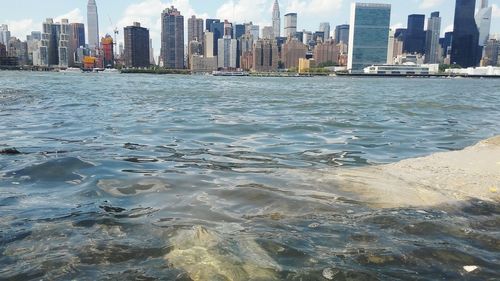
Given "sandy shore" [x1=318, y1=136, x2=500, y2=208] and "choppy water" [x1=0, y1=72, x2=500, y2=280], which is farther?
"sandy shore" [x1=318, y1=136, x2=500, y2=208]

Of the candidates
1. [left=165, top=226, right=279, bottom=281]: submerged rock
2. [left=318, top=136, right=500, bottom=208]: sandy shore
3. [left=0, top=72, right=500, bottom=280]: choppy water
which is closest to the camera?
[left=165, top=226, right=279, bottom=281]: submerged rock

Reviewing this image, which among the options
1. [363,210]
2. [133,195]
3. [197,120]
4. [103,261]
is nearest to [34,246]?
[103,261]

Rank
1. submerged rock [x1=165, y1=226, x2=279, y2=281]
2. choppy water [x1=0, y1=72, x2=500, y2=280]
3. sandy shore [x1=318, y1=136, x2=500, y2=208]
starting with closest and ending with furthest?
submerged rock [x1=165, y1=226, x2=279, y2=281]
choppy water [x1=0, y1=72, x2=500, y2=280]
sandy shore [x1=318, y1=136, x2=500, y2=208]

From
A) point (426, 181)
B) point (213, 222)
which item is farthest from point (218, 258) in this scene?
point (426, 181)

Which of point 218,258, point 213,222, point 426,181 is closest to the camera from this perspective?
point 218,258

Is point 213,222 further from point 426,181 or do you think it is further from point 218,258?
point 426,181

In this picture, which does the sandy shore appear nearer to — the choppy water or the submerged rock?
the choppy water

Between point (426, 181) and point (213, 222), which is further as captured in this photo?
point (426, 181)

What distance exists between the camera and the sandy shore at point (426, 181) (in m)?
7.61

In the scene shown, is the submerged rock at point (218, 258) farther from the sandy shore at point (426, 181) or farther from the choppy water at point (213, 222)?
the sandy shore at point (426, 181)

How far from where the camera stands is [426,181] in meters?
8.82

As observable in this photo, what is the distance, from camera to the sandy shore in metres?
7.61

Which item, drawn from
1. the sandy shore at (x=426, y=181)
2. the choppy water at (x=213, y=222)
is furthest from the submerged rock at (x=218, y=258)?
the sandy shore at (x=426, y=181)

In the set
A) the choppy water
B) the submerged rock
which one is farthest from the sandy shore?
the submerged rock
